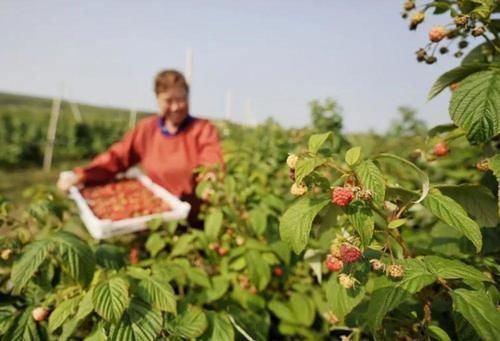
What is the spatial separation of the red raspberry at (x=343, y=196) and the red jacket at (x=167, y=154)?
2140mm

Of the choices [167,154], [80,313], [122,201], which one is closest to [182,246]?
[80,313]

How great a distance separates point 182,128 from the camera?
127 inches

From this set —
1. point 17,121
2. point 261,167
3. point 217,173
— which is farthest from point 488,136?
point 17,121

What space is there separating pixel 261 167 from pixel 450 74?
180 centimetres

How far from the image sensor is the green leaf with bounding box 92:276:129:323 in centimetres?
104

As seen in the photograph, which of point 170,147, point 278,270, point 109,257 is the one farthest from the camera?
point 170,147

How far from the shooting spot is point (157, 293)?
1.16 m

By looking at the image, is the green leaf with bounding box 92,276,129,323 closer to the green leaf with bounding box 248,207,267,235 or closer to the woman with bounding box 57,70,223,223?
the green leaf with bounding box 248,207,267,235

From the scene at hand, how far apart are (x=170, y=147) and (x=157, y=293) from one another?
2.18 metres

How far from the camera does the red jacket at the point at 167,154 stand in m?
3.13

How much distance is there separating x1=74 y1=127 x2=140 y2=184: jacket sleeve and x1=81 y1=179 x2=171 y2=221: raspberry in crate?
0.31ft

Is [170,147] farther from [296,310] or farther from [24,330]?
[24,330]

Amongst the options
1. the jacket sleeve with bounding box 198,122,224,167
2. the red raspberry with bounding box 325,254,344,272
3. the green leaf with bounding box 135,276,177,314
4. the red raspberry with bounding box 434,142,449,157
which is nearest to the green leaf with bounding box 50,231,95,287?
the green leaf with bounding box 135,276,177,314

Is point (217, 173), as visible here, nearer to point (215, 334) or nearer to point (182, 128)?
point (182, 128)
